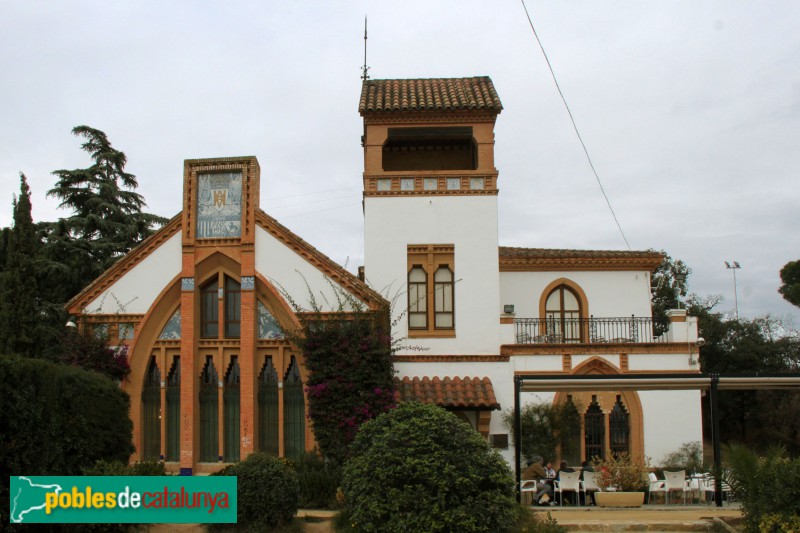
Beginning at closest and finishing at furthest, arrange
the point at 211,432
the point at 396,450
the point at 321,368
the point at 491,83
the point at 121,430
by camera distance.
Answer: the point at 396,450
the point at 121,430
the point at 321,368
the point at 211,432
the point at 491,83

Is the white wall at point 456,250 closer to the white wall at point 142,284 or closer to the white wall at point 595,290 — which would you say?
the white wall at point 595,290

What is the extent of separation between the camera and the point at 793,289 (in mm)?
52281

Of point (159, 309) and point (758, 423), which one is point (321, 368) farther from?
point (758, 423)

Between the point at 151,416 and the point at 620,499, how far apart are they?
39.9 ft

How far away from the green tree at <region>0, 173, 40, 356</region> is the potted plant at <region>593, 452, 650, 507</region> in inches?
673

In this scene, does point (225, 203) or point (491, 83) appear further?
point (491, 83)

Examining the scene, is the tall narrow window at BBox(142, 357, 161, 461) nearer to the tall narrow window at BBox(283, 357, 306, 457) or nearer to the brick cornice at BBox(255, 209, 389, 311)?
the tall narrow window at BBox(283, 357, 306, 457)

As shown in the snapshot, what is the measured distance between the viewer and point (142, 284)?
69.2ft

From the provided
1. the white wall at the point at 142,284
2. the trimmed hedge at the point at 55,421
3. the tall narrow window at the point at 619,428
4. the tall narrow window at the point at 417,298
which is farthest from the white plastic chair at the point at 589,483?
the white wall at the point at 142,284

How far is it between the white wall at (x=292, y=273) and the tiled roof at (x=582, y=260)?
21.9 ft

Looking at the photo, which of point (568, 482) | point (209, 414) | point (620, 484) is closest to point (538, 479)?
point (568, 482)

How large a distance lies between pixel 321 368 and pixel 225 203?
5.40m

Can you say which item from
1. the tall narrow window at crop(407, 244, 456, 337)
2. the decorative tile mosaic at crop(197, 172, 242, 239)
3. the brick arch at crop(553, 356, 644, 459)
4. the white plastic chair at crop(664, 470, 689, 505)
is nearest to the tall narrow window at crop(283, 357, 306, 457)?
the tall narrow window at crop(407, 244, 456, 337)

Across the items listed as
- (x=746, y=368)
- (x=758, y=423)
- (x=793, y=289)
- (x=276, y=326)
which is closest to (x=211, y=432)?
(x=276, y=326)
